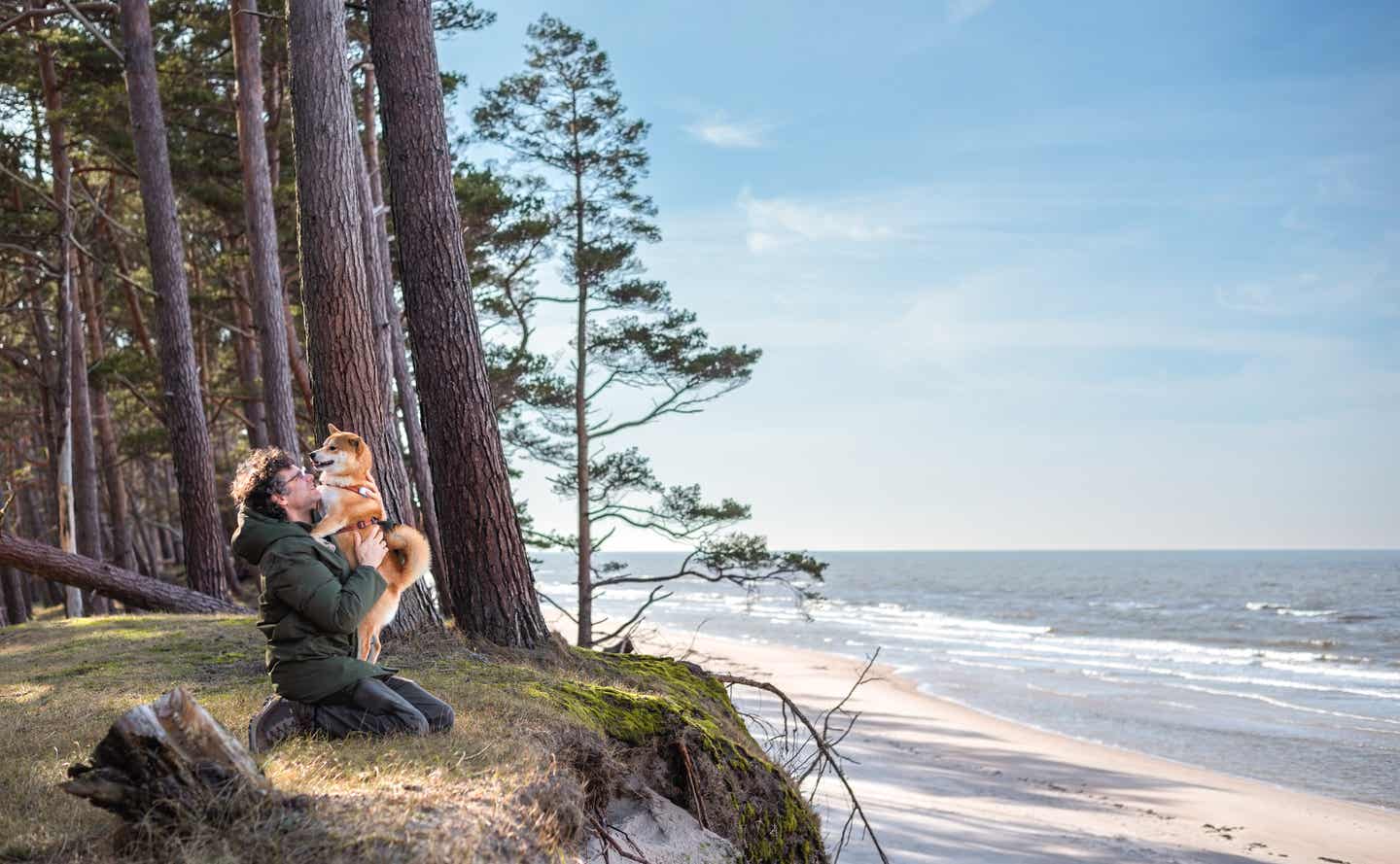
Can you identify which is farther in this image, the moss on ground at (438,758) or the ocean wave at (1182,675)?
the ocean wave at (1182,675)

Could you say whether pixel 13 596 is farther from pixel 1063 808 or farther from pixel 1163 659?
pixel 1163 659

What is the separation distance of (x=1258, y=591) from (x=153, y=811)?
213 ft

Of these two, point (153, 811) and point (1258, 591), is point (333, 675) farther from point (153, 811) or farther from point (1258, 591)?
point (1258, 591)

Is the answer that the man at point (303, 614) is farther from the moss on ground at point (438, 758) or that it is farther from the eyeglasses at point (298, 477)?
the moss on ground at point (438, 758)

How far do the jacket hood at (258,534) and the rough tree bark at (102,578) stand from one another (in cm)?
829

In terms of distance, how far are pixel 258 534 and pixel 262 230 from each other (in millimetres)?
8432

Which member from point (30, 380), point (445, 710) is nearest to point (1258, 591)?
point (30, 380)

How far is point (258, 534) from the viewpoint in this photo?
4066 mm

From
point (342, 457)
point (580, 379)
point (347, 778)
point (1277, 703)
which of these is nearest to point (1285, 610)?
point (1277, 703)

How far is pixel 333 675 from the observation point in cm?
421

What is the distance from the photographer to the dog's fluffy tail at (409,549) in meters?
4.71

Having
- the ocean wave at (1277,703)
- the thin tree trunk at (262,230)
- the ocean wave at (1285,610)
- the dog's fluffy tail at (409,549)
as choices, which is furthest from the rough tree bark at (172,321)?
the ocean wave at (1285,610)

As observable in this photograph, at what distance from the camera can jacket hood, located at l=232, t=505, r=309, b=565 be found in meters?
4.07

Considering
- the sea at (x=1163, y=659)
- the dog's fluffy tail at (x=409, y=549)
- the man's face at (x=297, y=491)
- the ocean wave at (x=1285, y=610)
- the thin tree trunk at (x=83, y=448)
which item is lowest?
the ocean wave at (x=1285, y=610)
